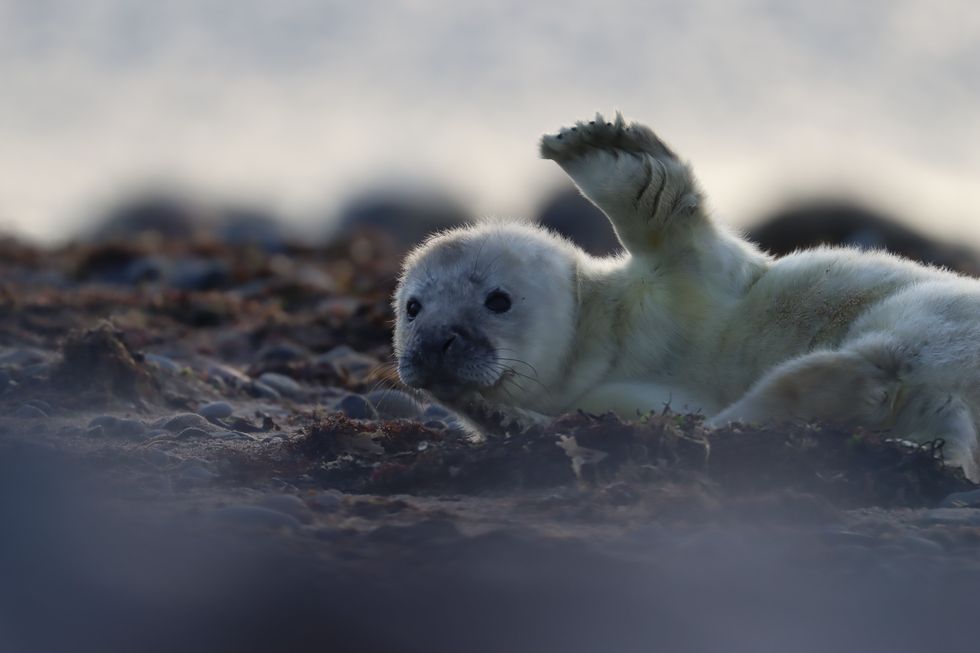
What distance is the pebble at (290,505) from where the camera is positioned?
3.34m

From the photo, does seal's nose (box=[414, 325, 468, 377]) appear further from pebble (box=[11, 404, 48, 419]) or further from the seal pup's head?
pebble (box=[11, 404, 48, 419])

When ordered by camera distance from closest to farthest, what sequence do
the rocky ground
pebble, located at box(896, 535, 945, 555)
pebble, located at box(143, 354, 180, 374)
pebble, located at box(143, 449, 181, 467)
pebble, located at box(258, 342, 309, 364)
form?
1. the rocky ground
2. pebble, located at box(896, 535, 945, 555)
3. pebble, located at box(143, 449, 181, 467)
4. pebble, located at box(143, 354, 180, 374)
5. pebble, located at box(258, 342, 309, 364)

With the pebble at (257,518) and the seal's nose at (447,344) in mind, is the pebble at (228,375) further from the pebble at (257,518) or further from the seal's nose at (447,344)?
the pebble at (257,518)

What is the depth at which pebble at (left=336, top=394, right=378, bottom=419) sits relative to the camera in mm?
5965

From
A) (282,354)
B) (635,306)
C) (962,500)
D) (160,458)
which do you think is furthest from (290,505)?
(282,354)

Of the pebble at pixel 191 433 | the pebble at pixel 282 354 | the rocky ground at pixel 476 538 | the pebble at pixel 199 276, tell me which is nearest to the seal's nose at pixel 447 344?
the rocky ground at pixel 476 538

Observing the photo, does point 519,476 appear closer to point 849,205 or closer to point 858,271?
point 858,271

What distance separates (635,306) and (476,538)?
193cm

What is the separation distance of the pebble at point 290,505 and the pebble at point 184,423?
1561 millimetres

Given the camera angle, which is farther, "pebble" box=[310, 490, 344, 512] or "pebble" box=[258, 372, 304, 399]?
"pebble" box=[258, 372, 304, 399]

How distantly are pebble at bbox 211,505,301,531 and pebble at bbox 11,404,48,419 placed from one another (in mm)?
2046

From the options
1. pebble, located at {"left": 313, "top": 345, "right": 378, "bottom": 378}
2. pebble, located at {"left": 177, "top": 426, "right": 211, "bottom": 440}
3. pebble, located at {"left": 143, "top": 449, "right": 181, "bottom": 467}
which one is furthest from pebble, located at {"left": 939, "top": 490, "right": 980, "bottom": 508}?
pebble, located at {"left": 313, "top": 345, "right": 378, "bottom": 378}

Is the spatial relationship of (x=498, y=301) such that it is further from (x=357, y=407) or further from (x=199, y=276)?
(x=199, y=276)

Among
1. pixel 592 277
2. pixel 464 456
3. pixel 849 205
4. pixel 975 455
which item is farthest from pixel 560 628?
pixel 849 205
